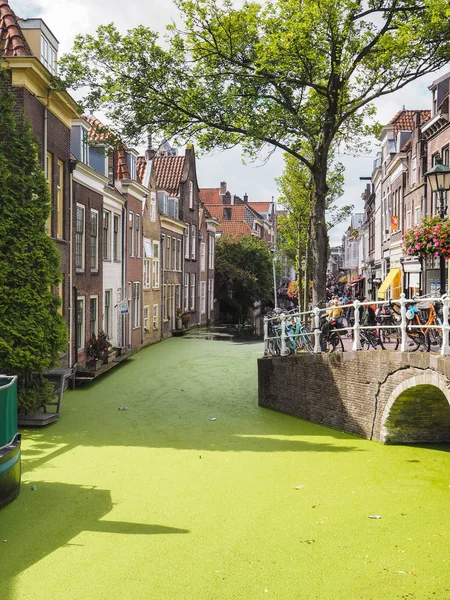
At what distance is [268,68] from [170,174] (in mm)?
26154

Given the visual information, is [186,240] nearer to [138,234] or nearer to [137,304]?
[138,234]

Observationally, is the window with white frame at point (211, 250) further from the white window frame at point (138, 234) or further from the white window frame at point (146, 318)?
the white window frame at point (138, 234)

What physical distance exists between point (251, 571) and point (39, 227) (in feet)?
30.3

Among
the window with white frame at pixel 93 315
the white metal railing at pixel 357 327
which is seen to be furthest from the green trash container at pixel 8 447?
the window with white frame at pixel 93 315

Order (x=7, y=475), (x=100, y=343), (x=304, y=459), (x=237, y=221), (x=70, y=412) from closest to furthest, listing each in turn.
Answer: (x=7, y=475) < (x=304, y=459) < (x=70, y=412) < (x=100, y=343) < (x=237, y=221)

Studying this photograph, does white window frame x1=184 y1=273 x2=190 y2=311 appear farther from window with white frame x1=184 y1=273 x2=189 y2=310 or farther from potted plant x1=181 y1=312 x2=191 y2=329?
potted plant x1=181 y1=312 x2=191 y2=329

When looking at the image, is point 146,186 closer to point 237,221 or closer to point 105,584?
point 105,584

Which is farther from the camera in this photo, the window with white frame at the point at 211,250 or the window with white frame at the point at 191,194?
the window with white frame at the point at 211,250

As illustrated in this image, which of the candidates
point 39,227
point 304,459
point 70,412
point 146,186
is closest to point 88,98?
point 39,227

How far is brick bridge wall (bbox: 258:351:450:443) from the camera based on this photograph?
11828 mm

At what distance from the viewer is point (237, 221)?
70.1 meters

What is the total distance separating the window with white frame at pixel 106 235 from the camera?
80.9 ft

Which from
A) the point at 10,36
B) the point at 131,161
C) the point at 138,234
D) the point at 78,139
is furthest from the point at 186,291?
the point at 10,36

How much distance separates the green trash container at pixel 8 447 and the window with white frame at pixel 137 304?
66.5ft
